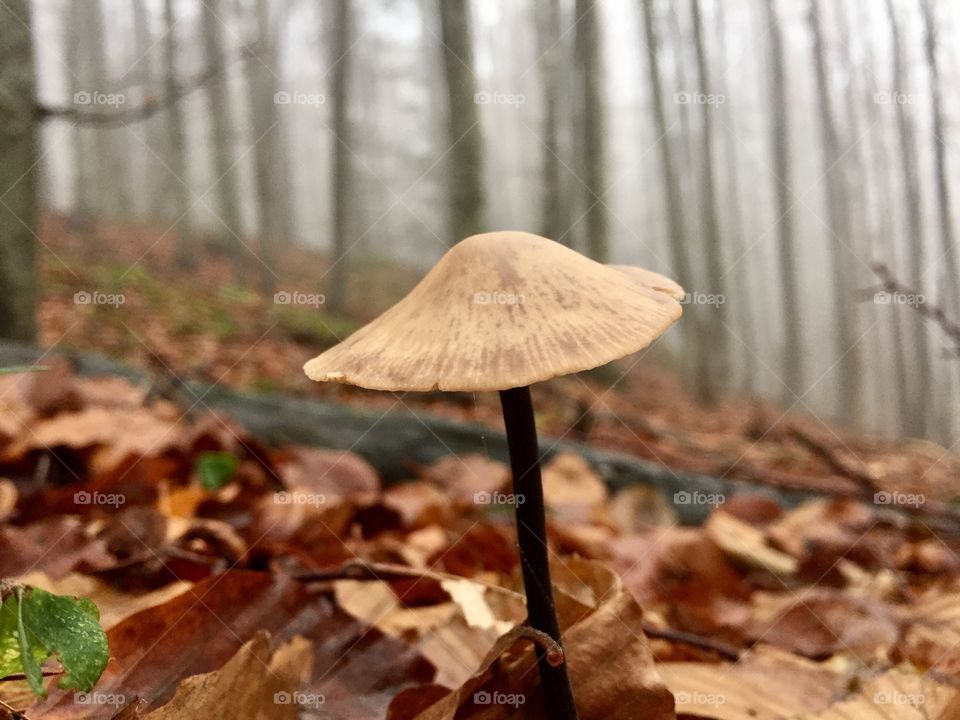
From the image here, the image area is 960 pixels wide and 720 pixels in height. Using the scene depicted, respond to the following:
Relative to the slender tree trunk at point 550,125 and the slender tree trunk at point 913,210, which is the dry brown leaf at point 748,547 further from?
the slender tree trunk at point 913,210

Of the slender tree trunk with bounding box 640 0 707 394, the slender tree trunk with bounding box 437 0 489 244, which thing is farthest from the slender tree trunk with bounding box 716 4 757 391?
the slender tree trunk with bounding box 437 0 489 244

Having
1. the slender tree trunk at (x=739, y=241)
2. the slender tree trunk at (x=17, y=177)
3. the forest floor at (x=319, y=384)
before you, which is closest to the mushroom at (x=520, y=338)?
the forest floor at (x=319, y=384)

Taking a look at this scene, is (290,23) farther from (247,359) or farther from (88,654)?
(88,654)

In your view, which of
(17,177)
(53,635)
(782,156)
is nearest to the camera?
(53,635)

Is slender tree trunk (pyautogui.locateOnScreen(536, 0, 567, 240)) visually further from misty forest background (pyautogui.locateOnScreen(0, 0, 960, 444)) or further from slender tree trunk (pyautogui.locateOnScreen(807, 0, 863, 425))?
slender tree trunk (pyautogui.locateOnScreen(807, 0, 863, 425))

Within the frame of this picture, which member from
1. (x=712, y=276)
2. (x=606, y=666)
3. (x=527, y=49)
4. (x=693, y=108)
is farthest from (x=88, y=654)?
(x=527, y=49)

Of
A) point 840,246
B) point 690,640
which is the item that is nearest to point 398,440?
point 690,640

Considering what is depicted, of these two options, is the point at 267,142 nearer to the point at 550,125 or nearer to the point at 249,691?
the point at 550,125
